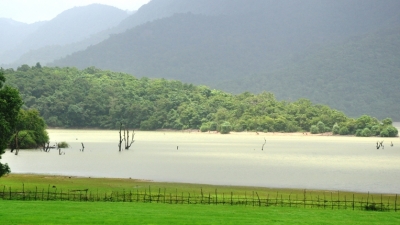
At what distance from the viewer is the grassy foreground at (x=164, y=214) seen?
89.6 feet

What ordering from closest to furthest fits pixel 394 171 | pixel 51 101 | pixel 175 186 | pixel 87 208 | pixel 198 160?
pixel 87 208 < pixel 175 186 < pixel 394 171 < pixel 198 160 < pixel 51 101

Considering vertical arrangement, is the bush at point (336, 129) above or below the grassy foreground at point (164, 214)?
above

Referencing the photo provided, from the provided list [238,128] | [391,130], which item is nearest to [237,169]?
[391,130]

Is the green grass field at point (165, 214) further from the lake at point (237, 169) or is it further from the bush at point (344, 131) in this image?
the bush at point (344, 131)

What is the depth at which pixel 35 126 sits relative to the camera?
94.3 metres

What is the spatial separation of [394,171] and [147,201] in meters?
44.3

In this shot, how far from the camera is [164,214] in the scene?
29.5 meters

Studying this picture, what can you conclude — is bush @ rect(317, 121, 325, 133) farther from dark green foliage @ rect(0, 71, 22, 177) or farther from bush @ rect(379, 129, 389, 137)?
dark green foliage @ rect(0, 71, 22, 177)

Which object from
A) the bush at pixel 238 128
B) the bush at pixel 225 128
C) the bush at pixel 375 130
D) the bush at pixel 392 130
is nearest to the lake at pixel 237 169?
the bush at pixel 392 130

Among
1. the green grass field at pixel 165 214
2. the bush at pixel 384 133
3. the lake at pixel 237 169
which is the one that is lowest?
the lake at pixel 237 169

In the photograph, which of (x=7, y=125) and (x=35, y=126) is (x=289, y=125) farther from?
(x=7, y=125)

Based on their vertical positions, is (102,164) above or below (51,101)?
below

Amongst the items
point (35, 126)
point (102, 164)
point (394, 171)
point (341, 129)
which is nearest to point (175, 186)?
point (102, 164)

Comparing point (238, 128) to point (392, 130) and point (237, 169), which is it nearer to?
point (392, 130)
